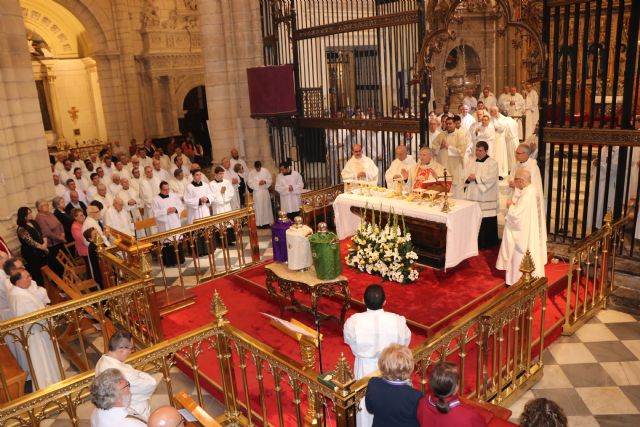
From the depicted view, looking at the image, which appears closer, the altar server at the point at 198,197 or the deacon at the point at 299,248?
the deacon at the point at 299,248

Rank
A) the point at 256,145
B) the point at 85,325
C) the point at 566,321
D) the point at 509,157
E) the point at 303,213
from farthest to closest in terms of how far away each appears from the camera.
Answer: the point at 509,157 → the point at 256,145 → the point at 303,213 → the point at 85,325 → the point at 566,321

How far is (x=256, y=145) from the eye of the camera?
13.7 metres

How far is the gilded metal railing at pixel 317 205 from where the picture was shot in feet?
33.9

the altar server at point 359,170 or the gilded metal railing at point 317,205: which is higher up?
the altar server at point 359,170

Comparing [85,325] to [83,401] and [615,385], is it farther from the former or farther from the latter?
[615,385]

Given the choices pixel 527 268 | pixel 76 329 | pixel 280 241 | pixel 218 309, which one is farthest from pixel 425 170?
pixel 76 329

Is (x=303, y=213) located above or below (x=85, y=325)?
above

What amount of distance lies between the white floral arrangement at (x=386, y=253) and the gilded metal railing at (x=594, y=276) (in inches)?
78.9

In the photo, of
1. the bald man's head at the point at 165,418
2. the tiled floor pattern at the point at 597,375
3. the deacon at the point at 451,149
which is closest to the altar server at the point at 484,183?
the deacon at the point at 451,149

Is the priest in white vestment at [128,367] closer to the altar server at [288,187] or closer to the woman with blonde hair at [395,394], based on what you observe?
the woman with blonde hair at [395,394]

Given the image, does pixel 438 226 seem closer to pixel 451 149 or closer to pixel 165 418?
pixel 451 149

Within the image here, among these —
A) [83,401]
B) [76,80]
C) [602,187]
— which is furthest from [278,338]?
[76,80]

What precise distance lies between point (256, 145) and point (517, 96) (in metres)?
9.47

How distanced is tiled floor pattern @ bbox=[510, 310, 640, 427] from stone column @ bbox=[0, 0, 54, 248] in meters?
8.48
